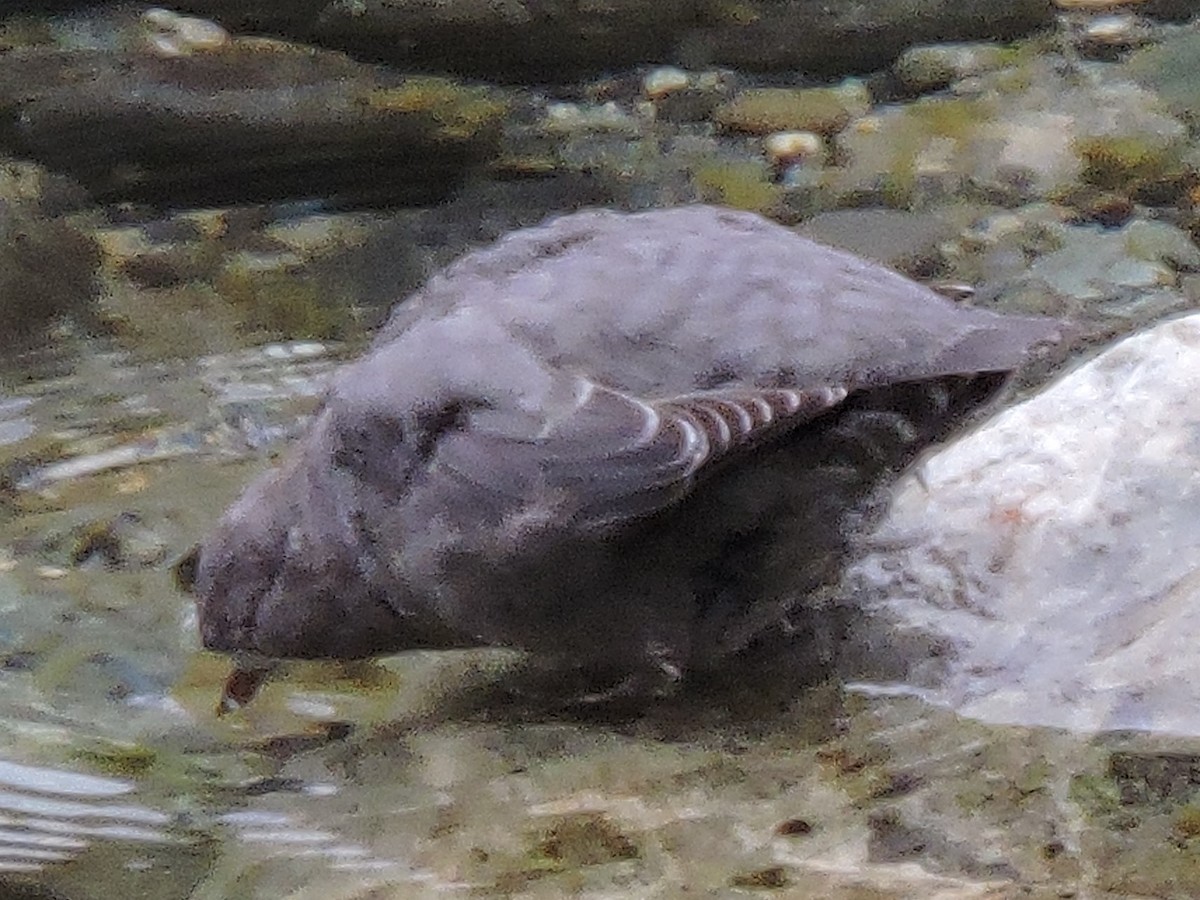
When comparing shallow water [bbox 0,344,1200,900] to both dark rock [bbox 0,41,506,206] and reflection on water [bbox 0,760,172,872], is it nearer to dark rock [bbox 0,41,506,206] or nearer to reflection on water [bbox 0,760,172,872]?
reflection on water [bbox 0,760,172,872]

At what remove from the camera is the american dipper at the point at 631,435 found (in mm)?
2891

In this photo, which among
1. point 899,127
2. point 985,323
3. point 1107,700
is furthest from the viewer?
→ point 899,127

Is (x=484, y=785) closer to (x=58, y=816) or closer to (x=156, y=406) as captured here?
(x=58, y=816)

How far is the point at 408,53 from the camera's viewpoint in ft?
23.3

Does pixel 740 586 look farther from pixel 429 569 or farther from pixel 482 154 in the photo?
pixel 482 154

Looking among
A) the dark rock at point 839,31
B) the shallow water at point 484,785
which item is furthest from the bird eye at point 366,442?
the dark rock at point 839,31

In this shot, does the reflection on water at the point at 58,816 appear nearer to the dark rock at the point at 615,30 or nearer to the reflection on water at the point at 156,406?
the reflection on water at the point at 156,406

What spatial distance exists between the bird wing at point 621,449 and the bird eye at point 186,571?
112 centimetres

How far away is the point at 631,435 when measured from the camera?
9.30 ft

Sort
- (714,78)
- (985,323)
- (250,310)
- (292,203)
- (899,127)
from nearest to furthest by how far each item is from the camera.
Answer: (985,323)
(250,310)
(292,203)
(899,127)
(714,78)

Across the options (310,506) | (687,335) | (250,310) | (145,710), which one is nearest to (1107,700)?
(687,335)

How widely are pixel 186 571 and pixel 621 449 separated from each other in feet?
4.70

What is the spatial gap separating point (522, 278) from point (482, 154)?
3.34m

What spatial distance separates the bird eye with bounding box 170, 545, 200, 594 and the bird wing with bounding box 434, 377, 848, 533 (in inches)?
44.0
